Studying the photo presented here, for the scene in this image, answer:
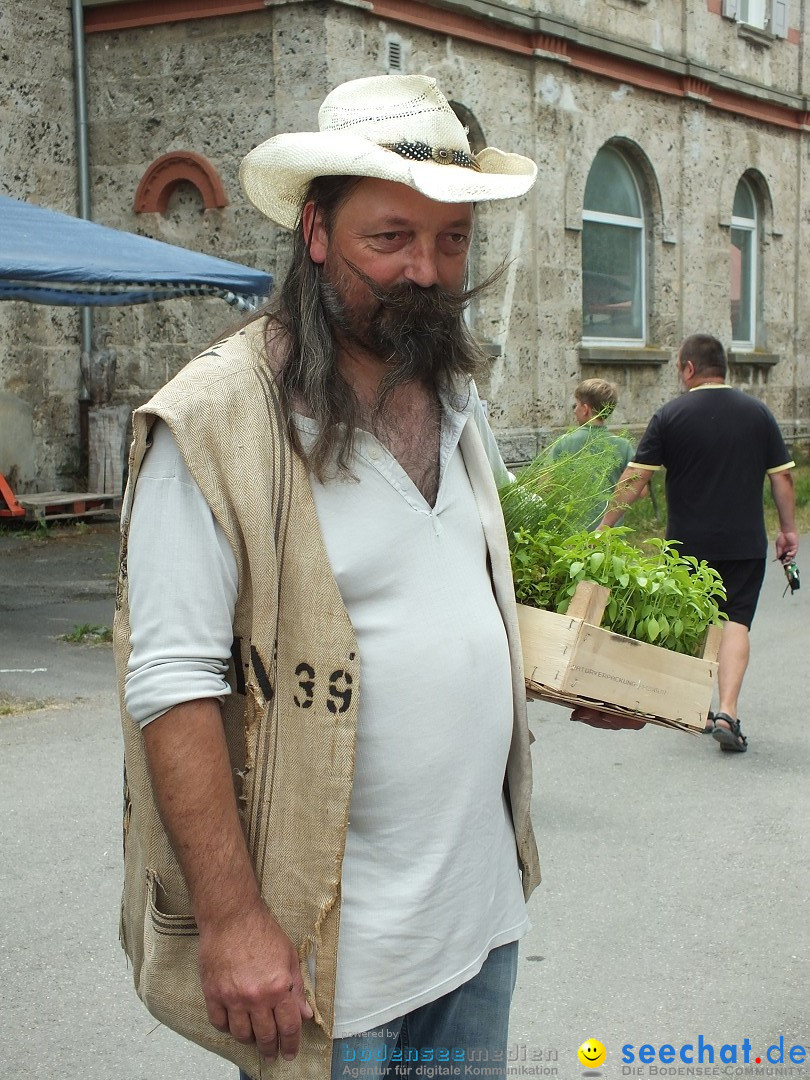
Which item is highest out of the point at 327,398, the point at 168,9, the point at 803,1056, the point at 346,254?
the point at 168,9

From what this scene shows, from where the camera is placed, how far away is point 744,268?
20500 millimetres

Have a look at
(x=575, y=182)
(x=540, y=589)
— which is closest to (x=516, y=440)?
(x=575, y=182)

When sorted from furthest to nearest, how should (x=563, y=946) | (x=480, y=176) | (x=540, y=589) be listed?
(x=563, y=946), (x=540, y=589), (x=480, y=176)

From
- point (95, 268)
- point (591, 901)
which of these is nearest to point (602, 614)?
point (591, 901)

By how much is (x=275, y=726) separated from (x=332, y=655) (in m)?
0.13

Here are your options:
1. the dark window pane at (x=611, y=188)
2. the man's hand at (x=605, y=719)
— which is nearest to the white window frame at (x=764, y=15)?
the dark window pane at (x=611, y=188)

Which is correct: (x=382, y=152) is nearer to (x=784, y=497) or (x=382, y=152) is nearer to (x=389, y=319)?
(x=389, y=319)

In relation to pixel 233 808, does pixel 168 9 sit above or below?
above

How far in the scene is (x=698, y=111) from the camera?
60.2ft

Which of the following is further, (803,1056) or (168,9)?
Answer: (168,9)

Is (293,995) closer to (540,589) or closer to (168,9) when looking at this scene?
(540,589)

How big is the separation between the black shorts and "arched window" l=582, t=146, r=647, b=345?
10.6 metres

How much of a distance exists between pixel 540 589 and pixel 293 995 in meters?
0.99

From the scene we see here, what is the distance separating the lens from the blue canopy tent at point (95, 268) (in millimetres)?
8891
